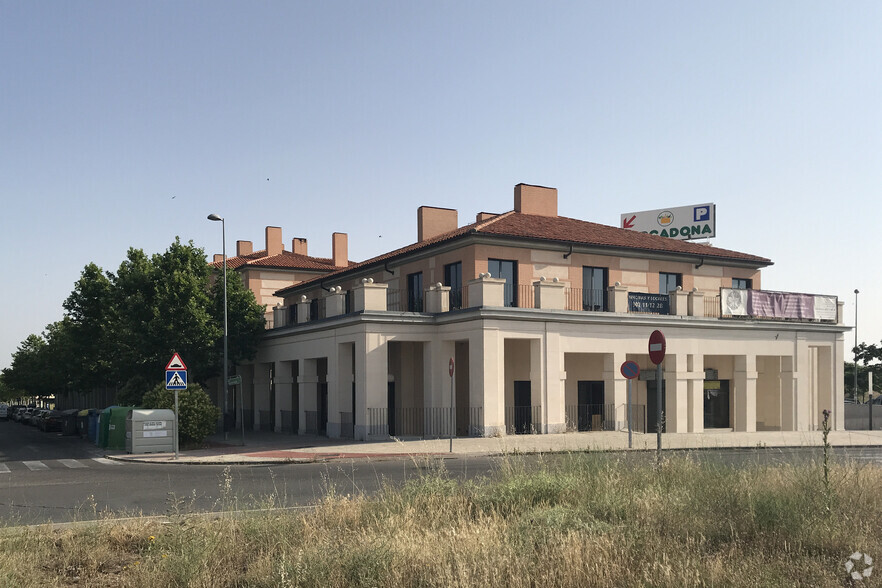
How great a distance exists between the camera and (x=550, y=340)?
2869 centimetres

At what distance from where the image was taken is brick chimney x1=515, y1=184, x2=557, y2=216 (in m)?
35.9

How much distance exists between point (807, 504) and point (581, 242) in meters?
23.9

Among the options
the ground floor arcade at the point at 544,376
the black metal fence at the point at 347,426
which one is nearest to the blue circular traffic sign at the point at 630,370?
the ground floor arcade at the point at 544,376

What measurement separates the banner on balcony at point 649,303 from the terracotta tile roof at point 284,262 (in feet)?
87.5

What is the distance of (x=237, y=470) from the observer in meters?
19.8

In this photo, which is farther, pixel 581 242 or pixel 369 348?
pixel 581 242

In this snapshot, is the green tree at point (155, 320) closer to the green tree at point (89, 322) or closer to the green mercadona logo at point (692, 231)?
the green tree at point (89, 322)

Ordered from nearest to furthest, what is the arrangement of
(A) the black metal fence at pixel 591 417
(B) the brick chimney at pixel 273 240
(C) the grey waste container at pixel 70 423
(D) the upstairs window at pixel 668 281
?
(A) the black metal fence at pixel 591 417 → (D) the upstairs window at pixel 668 281 → (C) the grey waste container at pixel 70 423 → (B) the brick chimney at pixel 273 240

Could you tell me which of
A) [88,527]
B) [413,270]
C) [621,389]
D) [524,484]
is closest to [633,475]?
[524,484]

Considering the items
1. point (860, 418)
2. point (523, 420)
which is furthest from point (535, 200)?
point (860, 418)

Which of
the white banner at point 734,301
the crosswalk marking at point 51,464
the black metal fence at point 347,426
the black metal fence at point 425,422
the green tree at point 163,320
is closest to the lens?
the crosswalk marking at point 51,464

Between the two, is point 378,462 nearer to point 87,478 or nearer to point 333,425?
Result: point 87,478

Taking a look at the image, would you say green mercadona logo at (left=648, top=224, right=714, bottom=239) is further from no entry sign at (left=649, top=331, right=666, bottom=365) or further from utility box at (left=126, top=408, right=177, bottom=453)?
no entry sign at (left=649, top=331, right=666, bottom=365)

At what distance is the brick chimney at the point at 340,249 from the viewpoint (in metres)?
54.4
